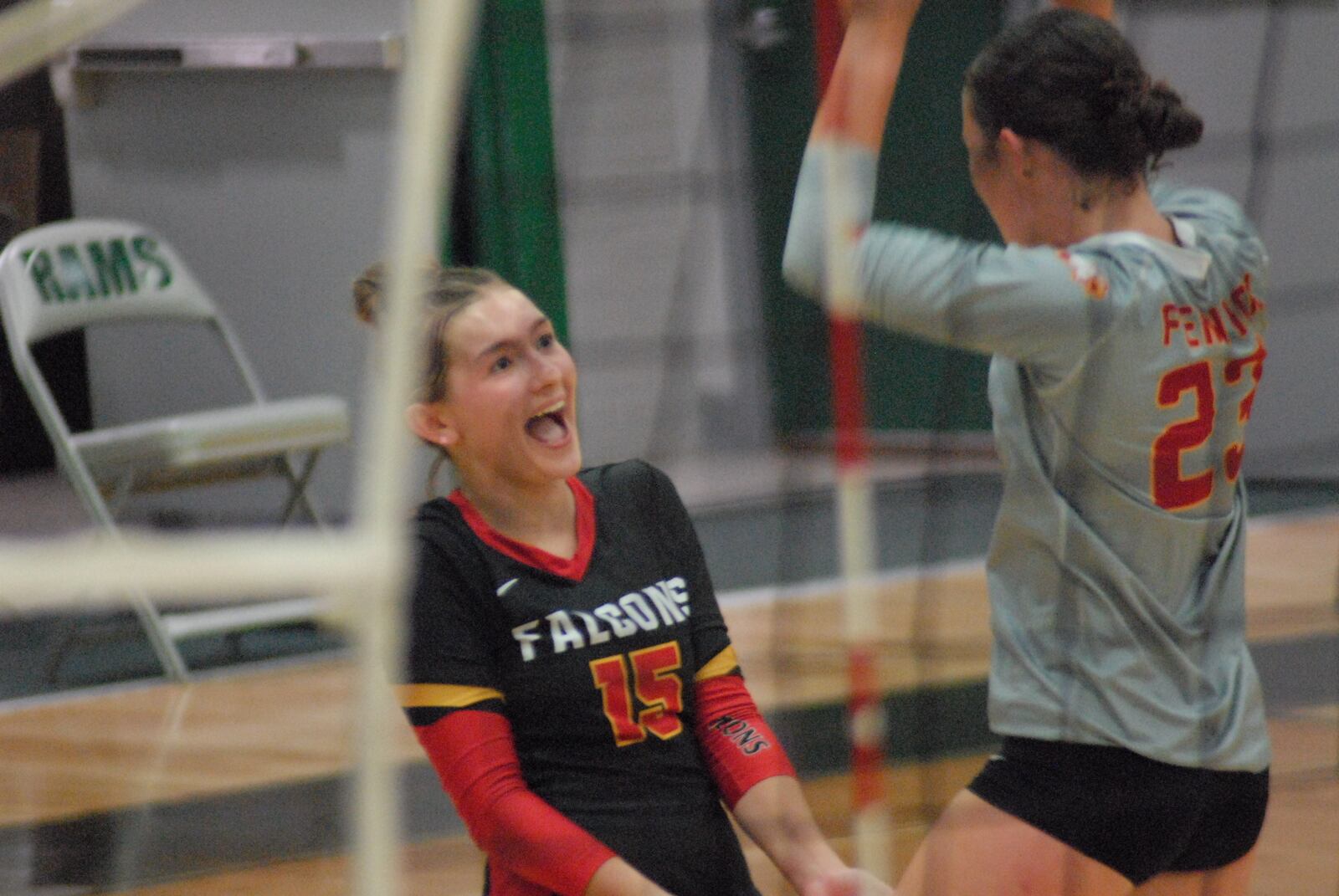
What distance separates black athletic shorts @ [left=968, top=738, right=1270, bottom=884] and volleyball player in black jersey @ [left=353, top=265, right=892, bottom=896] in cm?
14

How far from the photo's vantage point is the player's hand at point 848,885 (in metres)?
1.20

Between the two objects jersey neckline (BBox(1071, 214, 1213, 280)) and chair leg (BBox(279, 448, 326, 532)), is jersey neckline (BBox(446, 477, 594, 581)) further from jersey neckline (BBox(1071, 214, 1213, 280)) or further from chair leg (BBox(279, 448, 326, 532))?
chair leg (BBox(279, 448, 326, 532))

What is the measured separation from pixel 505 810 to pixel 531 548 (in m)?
0.20

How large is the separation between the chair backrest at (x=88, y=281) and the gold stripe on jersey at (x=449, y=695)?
80.5 inches

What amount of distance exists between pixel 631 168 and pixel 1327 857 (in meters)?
2.10

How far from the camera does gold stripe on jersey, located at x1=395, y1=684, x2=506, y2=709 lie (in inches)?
47.7

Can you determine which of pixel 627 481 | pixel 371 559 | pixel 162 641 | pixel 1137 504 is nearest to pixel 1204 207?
pixel 1137 504

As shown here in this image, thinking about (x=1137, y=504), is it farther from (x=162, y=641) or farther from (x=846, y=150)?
(x=162, y=641)

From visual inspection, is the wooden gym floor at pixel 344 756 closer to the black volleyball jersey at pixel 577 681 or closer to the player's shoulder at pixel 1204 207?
the black volleyball jersey at pixel 577 681

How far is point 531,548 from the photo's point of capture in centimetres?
127

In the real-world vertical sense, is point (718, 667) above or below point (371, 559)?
below

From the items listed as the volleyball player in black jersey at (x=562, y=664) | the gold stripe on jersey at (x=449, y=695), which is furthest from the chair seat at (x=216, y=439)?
the gold stripe on jersey at (x=449, y=695)

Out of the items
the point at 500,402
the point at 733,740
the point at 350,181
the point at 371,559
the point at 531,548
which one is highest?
the point at 371,559

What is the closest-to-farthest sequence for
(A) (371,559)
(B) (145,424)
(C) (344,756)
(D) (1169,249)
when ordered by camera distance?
(A) (371,559), (D) (1169,249), (C) (344,756), (B) (145,424)
